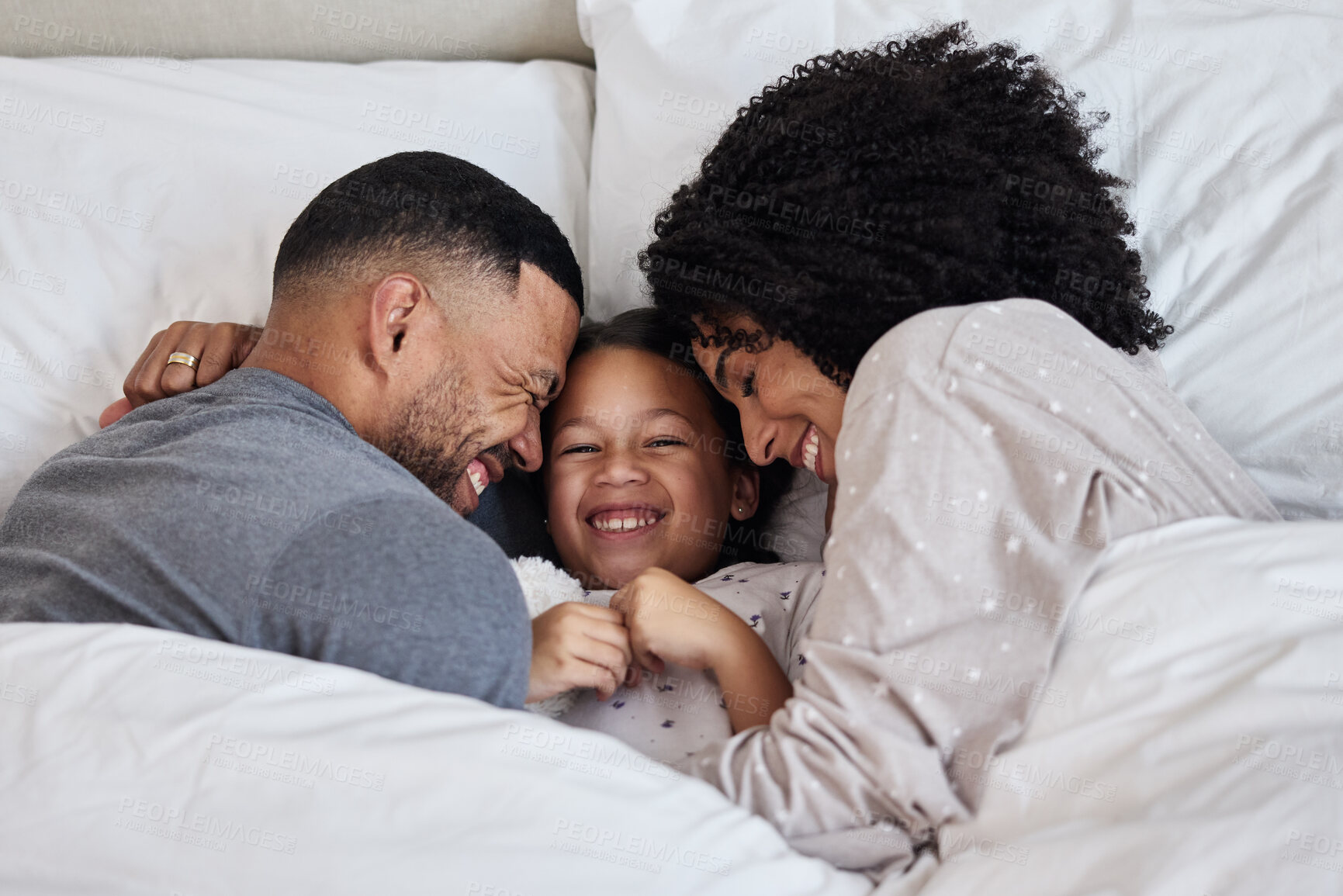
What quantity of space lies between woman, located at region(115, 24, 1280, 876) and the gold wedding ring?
2.06 feet

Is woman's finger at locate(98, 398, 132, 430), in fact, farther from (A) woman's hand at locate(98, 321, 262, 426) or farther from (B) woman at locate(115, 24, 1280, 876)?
(B) woman at locate(115, 24, 1280, 876)

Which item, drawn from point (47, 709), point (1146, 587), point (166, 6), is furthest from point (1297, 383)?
point (166, 6)

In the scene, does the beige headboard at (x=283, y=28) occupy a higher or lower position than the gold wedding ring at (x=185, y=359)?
higher

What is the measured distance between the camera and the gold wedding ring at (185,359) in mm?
1227

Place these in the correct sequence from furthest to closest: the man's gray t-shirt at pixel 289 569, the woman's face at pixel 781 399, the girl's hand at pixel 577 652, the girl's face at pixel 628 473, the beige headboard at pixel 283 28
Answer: the beige headboard at pixel 283 28, the girl's face at pixel 628 473, the woman's face at pixel 781 399, the girl's hand at pixel 577 652, the man's gray t-shirt at pixel 289 569

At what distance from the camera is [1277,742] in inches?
28.9

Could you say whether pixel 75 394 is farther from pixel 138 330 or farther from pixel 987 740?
pixel 987 740

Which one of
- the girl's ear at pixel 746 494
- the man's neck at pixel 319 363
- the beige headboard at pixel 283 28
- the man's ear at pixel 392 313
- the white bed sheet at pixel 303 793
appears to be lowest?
the girl's ear at pixel 746 494

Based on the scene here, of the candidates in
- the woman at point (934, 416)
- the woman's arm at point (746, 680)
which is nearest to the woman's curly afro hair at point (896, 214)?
the woman at point (934, 416)

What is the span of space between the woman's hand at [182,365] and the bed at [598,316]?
0.08 m

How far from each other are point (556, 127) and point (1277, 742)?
1.29 meters

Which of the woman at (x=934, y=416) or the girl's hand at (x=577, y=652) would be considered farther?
the girl's hand at (x=577, y=652)

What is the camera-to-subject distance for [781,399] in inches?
45.3

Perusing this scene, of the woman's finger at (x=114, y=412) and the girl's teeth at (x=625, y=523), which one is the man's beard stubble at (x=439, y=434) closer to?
the girl's teeth at (x=625, y=523)
